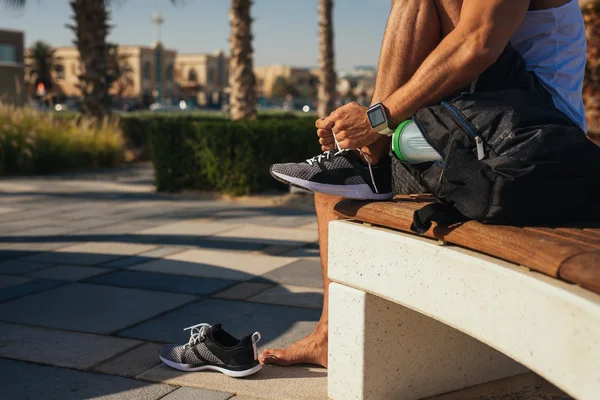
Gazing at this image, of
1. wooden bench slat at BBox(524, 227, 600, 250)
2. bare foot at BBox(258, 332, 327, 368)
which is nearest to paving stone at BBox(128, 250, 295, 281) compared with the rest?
bare foot at BBox(258, 332, 327, 368)

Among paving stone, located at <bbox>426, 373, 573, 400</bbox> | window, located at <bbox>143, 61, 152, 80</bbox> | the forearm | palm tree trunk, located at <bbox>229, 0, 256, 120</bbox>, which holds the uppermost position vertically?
window, located at <bbox>143, 61, 152, 80</bbox>

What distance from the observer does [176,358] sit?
321cm

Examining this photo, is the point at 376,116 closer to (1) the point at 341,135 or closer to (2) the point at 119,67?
(1) the point at 341,135

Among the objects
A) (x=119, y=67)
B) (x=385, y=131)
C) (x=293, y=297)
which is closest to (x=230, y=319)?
(x=293, y=297)

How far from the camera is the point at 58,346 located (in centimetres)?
356

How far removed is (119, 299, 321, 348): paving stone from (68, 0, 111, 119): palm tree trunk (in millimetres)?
12147

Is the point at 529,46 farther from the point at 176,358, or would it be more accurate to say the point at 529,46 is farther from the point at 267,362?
the point at 176,358

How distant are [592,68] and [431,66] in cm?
506

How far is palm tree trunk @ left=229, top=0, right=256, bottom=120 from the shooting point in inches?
519

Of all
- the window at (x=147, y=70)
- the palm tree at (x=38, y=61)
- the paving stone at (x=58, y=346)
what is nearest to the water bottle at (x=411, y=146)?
the paving stone at (x=58, y=346)

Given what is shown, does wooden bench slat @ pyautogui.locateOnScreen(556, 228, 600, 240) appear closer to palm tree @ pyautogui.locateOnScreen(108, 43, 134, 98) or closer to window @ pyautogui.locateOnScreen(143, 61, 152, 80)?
palm tree @ pyautogui.locateOnScreen(108, 43, 134, 98)

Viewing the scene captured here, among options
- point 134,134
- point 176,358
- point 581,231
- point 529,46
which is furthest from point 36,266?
point 134,134

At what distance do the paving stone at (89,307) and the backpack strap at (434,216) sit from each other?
82.5 inches

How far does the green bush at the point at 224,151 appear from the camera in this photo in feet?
30.3
